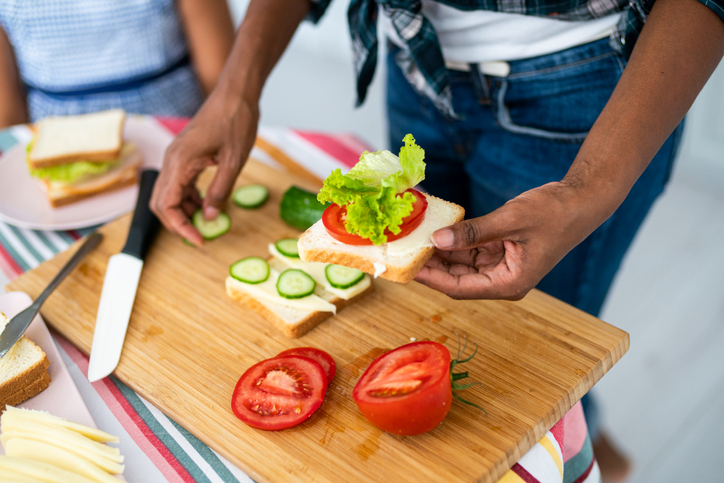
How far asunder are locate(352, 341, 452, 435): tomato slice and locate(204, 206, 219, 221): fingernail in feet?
4.22

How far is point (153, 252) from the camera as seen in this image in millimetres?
2639

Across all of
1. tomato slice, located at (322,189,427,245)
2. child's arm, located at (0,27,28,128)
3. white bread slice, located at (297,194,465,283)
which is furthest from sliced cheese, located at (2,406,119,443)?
child's arm, located at (0,27,28,128)

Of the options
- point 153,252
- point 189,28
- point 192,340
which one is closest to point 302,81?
point 189,28

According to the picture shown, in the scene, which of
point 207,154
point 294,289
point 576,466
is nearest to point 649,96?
point 576,466

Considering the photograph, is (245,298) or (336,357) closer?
(336,357)

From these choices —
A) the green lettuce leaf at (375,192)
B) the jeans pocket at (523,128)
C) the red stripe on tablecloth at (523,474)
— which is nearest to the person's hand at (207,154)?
the green lettuce leaf at (375,192)

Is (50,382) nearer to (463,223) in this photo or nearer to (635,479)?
(463,223)

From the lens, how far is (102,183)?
3.08 meters

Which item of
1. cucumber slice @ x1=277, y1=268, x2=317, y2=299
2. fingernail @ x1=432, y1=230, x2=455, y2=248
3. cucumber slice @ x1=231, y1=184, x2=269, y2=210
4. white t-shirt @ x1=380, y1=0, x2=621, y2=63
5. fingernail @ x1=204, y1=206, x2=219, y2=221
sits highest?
white t-shirt @ x1=380, y1=0, x2=621, y2=63

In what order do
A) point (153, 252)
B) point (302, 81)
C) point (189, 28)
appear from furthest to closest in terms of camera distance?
point (302, 81) < point (189, 28) < point (153, 252)

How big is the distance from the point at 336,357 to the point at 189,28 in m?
3.26

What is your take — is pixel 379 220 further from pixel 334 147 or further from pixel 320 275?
pixel 334 147

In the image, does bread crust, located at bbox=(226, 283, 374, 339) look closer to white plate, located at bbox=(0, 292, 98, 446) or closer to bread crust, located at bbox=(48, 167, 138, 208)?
white plate, located at bbox=(0, 292, 98, 446)

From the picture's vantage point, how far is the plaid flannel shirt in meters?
1.99
